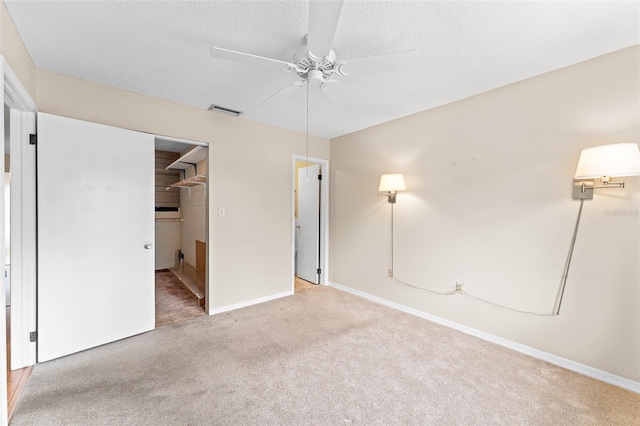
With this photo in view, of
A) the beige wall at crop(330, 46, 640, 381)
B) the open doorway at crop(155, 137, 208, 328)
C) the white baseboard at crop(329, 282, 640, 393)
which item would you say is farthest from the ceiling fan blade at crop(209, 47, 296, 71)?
the white baseboard at crop(329, 282, 640, 393)

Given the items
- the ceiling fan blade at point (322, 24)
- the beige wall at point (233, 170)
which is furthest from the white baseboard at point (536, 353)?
the ceiling fan blade at point (322, 24)

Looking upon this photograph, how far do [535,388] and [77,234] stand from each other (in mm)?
3840

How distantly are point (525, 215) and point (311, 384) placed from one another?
2.32m

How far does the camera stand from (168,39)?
191 cm

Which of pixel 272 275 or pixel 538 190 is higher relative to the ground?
pixel 538 190

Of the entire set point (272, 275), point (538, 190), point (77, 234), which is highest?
point (538, 190)

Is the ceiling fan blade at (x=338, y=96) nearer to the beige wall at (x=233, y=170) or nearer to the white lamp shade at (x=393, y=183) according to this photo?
the white lamp shade at (x=393, y=183)

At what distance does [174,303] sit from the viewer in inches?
142

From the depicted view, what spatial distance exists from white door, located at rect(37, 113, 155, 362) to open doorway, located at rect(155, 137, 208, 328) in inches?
21.8

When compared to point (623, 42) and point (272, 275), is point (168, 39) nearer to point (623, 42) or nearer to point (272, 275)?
point (272, 275)

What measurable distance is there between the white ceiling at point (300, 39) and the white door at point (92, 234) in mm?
613

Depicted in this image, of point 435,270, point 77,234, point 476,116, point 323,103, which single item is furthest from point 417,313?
point 77,234

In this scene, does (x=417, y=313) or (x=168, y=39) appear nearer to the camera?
(x=168, y=39)

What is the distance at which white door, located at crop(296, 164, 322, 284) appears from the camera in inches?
180
